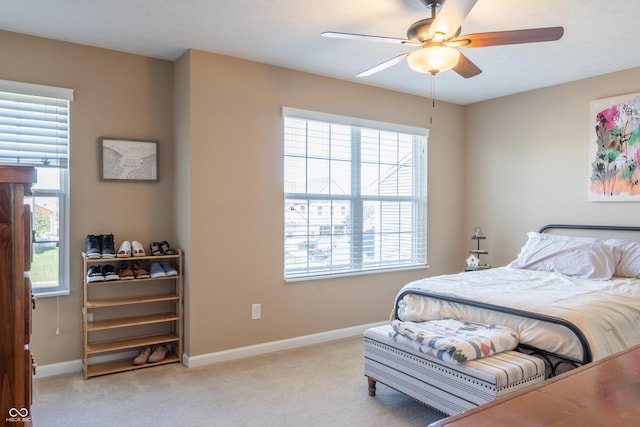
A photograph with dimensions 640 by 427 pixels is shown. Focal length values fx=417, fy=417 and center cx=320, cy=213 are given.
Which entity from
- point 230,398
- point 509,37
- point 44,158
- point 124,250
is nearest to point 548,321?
point 509,37

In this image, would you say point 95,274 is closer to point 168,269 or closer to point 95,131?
point 168,269

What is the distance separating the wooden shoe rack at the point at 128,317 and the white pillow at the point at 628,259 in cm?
356

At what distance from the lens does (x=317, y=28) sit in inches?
113

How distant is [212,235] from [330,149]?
56.0 inches

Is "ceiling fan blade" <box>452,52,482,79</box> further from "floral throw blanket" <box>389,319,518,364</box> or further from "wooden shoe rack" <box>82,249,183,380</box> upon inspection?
"wooden shoe rack" <box>82,249,183,380</box>

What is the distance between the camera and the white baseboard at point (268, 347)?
10.9 ft

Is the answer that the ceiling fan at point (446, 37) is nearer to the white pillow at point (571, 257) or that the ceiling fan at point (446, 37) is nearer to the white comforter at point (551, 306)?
the white comforter at point (551, 306)

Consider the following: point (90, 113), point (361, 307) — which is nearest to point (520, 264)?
point (361, 307)

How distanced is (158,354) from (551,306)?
2853 mm

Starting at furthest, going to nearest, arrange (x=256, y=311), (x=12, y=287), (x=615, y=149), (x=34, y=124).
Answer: (x=615, y=149) < (x=256, y=311) < (x=34, y=124) < (x=12, y=287)

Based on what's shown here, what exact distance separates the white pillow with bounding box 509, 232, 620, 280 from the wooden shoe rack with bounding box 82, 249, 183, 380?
3.09m

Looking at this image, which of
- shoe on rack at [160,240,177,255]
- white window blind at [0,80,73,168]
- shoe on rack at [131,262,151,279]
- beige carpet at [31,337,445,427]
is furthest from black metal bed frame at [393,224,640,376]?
white window blind at [0,80,73,168]

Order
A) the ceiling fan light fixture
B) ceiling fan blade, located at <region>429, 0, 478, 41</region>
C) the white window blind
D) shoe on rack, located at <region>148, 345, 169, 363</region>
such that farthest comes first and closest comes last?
shoe on rack, located at <region>148, 345, 169, 363</region>
the white window blind
the ceiling fan light fixture
ceiling fan blade, located at <region>429, 0, 478, 41</region>

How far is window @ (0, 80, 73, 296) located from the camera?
9.84 ft
